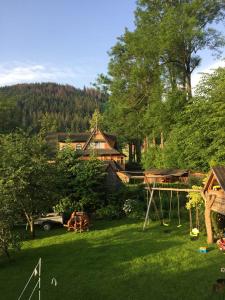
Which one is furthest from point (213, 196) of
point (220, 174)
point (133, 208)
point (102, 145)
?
point (102, 145)

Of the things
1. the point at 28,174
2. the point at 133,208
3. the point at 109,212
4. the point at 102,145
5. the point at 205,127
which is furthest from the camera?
the point at 102,145

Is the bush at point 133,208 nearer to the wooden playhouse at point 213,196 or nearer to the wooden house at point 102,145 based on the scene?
the wooden playhouse at point 213,196

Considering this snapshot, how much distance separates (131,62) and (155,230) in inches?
1115

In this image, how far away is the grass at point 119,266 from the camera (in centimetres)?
1316

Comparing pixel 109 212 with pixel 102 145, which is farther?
pixel 102 145

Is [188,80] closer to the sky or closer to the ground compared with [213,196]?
closer to the sky

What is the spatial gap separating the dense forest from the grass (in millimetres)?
12127

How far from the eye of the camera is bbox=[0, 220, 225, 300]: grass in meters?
13.2

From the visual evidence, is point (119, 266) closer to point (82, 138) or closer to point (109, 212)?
point (109, 212)

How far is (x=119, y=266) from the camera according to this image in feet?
53.0

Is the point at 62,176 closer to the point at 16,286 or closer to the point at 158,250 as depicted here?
the point at 158,250

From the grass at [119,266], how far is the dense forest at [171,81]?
1213 centimetres

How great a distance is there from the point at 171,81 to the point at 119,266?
3063 cm

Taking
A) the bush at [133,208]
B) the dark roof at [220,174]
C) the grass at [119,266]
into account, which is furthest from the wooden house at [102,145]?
the dark roof at [220,174]
